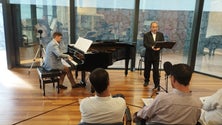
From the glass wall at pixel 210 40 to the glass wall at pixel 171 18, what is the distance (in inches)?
13.5

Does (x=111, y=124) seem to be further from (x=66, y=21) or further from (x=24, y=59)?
(x=24, y=59)

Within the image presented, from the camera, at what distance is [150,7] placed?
5770 mm

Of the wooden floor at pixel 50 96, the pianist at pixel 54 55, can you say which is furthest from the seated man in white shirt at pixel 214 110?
the pianist at pixel 54 55

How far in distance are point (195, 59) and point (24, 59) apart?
16.0ft

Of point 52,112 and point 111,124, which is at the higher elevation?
point 111,124

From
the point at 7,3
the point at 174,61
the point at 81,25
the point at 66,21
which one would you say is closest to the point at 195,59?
the point at 174,61

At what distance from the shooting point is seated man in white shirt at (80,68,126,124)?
65.7 inches

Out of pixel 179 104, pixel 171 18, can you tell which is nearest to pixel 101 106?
pixel 179 104

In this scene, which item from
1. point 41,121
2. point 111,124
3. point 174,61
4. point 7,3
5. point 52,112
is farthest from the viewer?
point 174,61

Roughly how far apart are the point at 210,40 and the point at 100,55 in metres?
3.36

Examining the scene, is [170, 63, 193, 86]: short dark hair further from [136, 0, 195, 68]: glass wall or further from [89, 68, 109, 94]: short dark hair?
[136, 0, 195, 68]: glass wall

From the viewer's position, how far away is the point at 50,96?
404 centimetres

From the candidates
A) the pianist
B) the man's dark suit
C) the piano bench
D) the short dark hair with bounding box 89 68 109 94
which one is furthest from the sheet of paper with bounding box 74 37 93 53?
the short dark hair with bounding box 89 68 109 94

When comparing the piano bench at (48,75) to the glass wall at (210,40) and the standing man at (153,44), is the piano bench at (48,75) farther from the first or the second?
the glass wall at (210,40)
